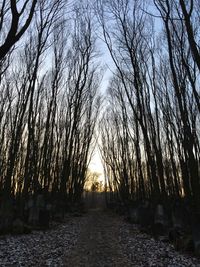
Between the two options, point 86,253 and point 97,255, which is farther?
point 86,253

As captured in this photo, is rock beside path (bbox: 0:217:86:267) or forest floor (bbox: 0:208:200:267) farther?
forest floor (bbox: 0:208:200:267)

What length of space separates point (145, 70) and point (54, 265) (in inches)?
364

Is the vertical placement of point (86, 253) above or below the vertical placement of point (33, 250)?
below

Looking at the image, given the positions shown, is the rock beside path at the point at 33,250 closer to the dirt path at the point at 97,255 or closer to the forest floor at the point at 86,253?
the forest floor at the point at 86,253

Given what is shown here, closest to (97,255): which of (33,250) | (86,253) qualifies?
(86,253)

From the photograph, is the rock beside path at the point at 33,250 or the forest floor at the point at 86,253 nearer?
the rock beside path at the point at 33,250

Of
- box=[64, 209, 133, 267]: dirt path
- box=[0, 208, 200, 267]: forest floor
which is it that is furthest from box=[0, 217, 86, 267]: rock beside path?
box=[64, 209, 133, 267]: dirt path

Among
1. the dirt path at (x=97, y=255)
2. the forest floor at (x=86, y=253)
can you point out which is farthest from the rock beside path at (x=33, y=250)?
the dirt path at (x=97, y=255)

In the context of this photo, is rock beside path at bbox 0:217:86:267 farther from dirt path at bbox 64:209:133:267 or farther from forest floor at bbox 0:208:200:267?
dirt path at bbox 64:209:133:267

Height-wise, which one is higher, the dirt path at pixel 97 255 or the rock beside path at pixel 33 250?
the rock beside path at pixel 33 250

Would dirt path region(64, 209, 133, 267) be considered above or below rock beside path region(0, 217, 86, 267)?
below

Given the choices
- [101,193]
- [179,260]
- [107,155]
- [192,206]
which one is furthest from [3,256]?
[101,193]

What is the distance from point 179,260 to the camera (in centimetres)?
514

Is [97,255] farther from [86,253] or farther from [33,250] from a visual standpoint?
[33,250]
